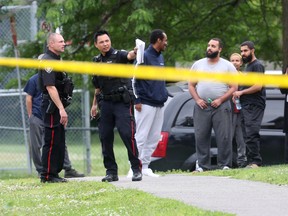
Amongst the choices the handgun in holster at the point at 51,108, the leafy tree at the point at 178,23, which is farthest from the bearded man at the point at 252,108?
the leafy tree at the point at 178,23

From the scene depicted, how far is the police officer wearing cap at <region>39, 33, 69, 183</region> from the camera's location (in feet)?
37.0

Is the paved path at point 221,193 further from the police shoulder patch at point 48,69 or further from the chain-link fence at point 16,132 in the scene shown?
the chain-link fence at point 16,132

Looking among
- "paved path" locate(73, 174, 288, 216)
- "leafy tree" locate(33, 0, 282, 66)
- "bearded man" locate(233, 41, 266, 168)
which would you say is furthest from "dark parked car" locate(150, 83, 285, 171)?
"leafy tree" locate(33, 0, 282, 66)

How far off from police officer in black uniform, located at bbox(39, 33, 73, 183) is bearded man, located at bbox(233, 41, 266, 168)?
3001 millimetres

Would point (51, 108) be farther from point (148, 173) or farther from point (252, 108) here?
point (252, 108)

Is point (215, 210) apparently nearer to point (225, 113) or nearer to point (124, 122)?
point (124, 122)

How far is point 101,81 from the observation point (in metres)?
11.4

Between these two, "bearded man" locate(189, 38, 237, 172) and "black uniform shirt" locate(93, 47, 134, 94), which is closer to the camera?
"black uniform shirt" locate(93, 47, 134, 94)

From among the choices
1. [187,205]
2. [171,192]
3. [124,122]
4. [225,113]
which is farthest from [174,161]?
[187,205]

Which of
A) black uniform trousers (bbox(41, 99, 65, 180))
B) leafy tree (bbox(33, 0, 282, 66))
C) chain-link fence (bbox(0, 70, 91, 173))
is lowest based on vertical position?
chain-link fence (bbox(0, 70, 91, 173))

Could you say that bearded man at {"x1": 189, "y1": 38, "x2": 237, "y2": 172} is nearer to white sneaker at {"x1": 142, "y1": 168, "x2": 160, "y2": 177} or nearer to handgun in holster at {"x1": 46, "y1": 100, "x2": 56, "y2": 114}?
white sneaker at {"x1": 142, "y1": 168, "x2": 160, "y2": 177}

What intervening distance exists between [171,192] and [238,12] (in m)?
9.43

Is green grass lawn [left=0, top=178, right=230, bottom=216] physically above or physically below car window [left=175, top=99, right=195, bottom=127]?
below

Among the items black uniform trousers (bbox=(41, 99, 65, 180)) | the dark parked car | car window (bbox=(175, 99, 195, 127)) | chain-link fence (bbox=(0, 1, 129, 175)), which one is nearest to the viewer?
black uniform trousers (bbox=(41, 99, 65, 180))
